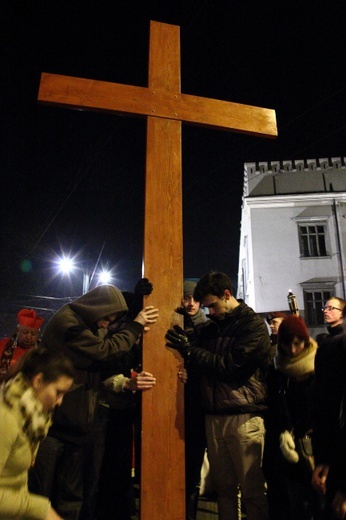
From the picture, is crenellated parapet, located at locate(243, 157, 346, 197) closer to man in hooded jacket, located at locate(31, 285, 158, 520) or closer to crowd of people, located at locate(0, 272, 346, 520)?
crowd of people, located at locate(0, 272, 346, 520)

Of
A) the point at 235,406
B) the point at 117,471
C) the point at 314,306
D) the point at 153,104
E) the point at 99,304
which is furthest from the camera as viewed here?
the point at 314,306

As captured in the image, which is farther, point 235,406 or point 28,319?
point 28,319

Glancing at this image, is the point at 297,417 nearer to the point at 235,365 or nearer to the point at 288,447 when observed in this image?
the point at 288,447

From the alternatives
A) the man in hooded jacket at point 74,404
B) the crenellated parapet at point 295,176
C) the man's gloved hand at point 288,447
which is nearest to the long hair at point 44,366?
the man in hooded jacket at point 74,404

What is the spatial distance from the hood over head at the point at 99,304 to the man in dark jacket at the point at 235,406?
0.53 metres

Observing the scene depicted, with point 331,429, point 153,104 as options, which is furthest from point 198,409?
point 153,104

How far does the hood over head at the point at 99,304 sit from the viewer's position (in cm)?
320

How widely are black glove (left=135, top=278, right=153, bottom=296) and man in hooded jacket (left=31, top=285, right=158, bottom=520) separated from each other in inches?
4.8

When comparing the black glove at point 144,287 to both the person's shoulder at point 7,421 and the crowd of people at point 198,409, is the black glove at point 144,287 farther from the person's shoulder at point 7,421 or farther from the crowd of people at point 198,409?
the person's shoulder at point 7,421

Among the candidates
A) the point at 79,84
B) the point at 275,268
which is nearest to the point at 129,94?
the point at 79,84

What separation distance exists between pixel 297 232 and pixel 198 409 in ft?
67.3

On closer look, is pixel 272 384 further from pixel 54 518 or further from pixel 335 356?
pixel 54 518

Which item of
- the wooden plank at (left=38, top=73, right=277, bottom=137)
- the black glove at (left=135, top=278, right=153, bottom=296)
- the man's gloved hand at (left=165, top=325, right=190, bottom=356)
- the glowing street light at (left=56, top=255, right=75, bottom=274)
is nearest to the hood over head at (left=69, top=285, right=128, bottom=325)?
the black glove at (left=135, top=278, right=153, bottom=296)

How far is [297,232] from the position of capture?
75.5 feet
